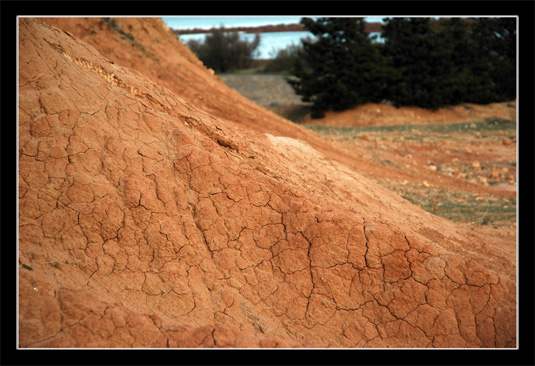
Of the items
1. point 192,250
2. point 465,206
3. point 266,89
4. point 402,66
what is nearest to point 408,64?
point 402,66

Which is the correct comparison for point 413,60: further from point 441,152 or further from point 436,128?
point 441,152

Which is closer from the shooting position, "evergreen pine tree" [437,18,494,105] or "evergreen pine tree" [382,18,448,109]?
"evergreen pine tree" [382,18,448,109]

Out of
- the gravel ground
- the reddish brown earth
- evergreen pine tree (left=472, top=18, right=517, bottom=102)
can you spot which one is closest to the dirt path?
the gravel ground

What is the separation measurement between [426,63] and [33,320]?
71.2ft

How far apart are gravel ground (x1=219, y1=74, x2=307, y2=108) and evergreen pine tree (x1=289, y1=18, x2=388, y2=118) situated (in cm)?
296

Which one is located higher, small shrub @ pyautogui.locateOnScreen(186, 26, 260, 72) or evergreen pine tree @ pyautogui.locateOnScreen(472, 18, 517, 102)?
small shrub @ pyautogui.locateOnScreen(186, 26, 260, 72)

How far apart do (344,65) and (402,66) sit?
10.0 ft

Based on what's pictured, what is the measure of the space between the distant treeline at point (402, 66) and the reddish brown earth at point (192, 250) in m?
16.7

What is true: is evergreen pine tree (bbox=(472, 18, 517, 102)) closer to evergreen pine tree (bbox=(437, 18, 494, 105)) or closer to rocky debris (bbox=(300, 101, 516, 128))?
evergreen pine tree (bbox=(437, 18, 494, 105))

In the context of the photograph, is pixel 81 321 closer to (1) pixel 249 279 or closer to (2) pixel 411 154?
(1) pixel 249 279

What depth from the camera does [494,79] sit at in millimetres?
22906

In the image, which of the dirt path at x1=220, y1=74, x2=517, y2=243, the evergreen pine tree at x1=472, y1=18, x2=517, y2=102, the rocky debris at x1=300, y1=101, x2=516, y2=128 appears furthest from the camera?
the evergreen pine tree at x1=472, y1=18, x2=517, y2=102

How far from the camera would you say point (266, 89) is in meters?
27.3

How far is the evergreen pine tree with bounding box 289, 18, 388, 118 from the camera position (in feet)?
67.3
